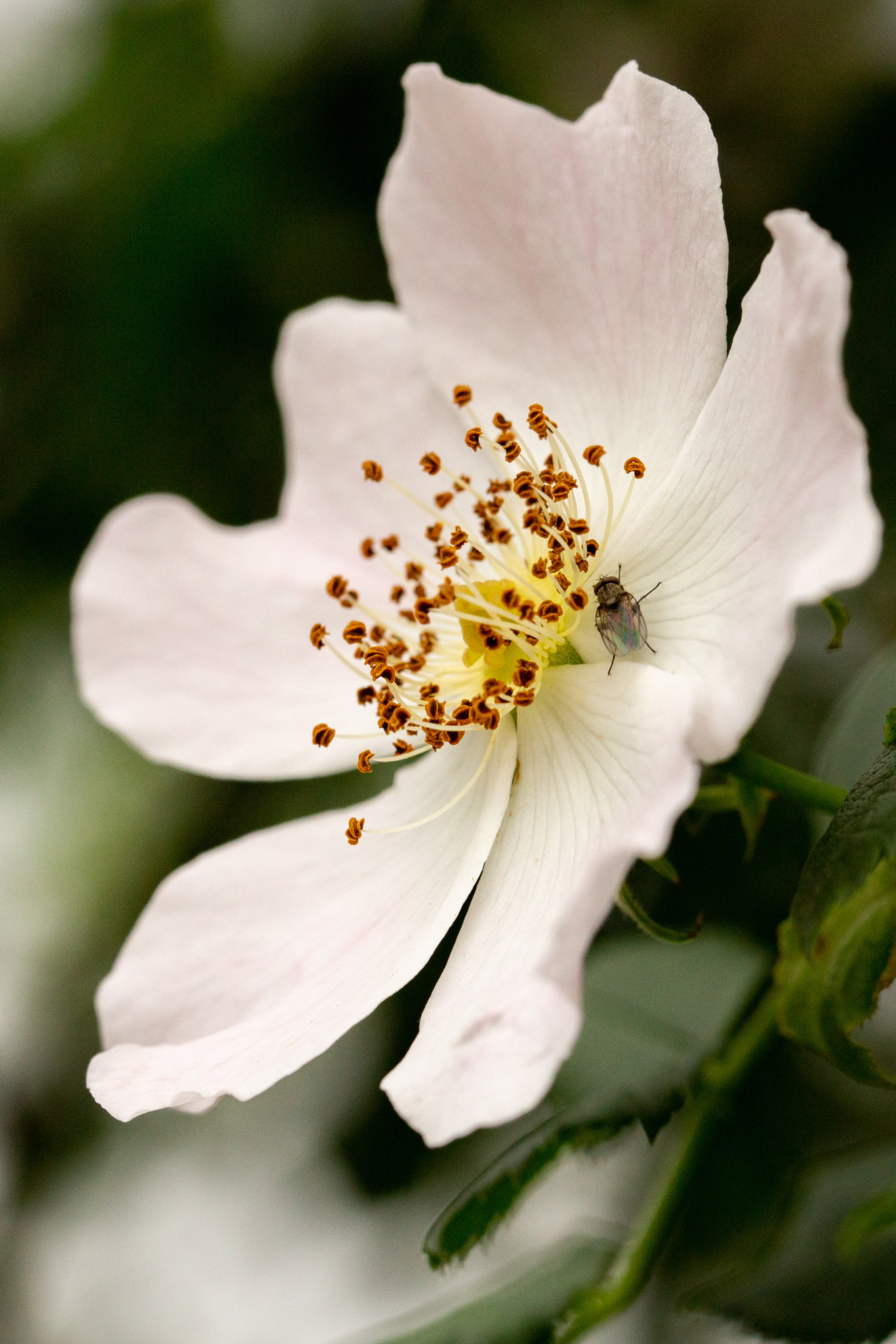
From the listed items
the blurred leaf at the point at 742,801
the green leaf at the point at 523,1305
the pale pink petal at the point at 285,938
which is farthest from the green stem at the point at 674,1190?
the pale pink petal at the point at 285,938

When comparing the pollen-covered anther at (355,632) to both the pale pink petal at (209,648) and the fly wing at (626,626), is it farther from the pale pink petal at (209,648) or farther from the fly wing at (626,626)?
the fly wing at (626,626)

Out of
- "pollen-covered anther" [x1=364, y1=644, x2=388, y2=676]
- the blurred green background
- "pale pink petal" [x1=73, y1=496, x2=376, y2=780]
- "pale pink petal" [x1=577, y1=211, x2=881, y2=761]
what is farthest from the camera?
the blurred green background

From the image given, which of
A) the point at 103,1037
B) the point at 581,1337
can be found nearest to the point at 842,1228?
the point at 581,1337

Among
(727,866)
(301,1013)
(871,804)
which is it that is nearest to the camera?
(871,804)

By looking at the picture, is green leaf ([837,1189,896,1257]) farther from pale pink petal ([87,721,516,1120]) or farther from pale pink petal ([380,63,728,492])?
pale pink petal ([380,63,728,492])

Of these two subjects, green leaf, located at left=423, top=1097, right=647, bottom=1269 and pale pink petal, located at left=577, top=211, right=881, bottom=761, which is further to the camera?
green leaf, located at left=423, top=1097, right=647, bottom=1269

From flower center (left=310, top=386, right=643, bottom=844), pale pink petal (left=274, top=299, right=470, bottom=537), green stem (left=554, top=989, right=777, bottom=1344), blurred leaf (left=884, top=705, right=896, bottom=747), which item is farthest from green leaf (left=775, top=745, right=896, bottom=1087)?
pale pink petal (left=274, top=299, right=470, bottom=537)

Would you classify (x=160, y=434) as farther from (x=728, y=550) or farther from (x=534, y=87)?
(x=728, y=550)
